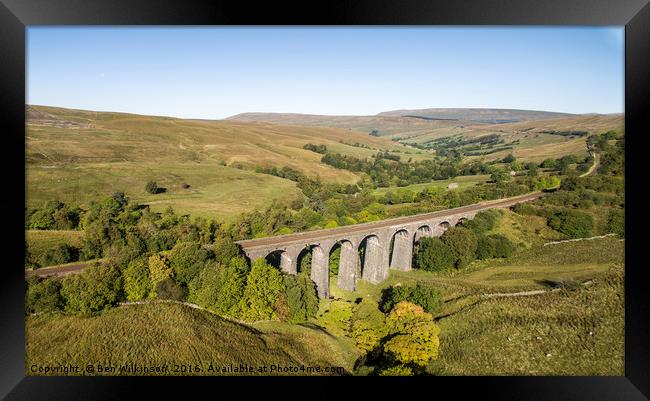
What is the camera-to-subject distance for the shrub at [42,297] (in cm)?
Answer: 781

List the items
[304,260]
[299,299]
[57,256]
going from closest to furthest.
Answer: [57,256], [299,299], [304,260]

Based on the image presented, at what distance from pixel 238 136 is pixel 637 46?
1276cm

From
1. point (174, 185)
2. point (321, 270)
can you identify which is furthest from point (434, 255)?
point (174, 185)

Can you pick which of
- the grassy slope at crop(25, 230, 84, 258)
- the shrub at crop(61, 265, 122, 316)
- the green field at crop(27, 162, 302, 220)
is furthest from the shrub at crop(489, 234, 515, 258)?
the grassy slope at crop(25, 230, 84, 258)

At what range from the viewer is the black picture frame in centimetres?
617

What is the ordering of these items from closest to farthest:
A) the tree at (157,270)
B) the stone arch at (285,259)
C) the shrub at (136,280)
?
the shrub at (136,280)
the tree at (157,270)
the stone arch at (285,259)

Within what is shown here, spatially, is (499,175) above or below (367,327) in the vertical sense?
above

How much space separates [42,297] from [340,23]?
8.05 m

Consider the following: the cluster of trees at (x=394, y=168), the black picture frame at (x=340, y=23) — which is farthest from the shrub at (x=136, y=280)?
the cluster of trees at (x=394, y=168)

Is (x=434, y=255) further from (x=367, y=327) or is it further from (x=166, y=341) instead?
(x=166, y=341)

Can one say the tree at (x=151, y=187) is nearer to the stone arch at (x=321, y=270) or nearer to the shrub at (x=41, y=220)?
the shrub at (x=41, y=220)

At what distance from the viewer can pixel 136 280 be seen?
29.0 feet

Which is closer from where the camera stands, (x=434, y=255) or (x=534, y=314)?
(x=534, y=314)

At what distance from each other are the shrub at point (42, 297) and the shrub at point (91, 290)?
0.52 ft
